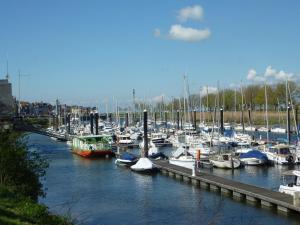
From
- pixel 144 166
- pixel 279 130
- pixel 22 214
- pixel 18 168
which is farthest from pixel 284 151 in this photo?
pixel 279 130

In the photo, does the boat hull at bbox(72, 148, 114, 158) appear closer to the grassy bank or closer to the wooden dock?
the wooden dock

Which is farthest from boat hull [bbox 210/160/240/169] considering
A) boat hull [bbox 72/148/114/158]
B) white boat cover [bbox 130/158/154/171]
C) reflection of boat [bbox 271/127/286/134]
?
reflection of boat [bbox 271/127/286/134]

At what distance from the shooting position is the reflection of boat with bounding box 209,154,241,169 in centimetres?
5775

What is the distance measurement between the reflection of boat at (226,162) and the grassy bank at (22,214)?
38.0 meters

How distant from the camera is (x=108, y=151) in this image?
8244cm

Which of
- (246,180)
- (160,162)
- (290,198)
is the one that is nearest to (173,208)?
(290,198)

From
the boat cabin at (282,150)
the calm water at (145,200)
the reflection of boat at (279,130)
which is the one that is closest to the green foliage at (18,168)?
the calm water at (145,200)

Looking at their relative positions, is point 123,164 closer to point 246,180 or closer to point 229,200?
point 246,180

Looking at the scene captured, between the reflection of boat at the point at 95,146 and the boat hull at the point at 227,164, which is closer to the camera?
the boat hull at the point at 227,164

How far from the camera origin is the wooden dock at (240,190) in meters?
34.3

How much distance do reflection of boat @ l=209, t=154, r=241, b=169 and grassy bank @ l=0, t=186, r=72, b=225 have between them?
125ft

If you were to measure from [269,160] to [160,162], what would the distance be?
505 inches

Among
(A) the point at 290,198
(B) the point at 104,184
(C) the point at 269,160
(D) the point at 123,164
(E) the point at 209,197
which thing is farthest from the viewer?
(D) the point at 123,164

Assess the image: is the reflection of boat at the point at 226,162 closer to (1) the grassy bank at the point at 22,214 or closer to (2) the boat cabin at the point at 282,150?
(2) the boat cabin at the point at 282,150
